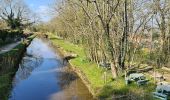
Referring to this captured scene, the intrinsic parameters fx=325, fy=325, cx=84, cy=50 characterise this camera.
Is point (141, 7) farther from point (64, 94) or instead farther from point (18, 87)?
point (18, 87)

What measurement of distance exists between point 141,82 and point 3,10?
95518mm

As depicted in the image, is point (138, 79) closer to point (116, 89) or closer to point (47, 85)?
point (116, 89)

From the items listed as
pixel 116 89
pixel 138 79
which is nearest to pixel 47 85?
pixel 116 89

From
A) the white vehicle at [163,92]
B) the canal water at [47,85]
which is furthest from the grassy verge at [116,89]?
the canal water at [47,85]

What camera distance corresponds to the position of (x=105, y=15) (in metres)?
24.8

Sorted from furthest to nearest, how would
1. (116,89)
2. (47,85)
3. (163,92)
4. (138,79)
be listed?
(47,85) → (138,79) → (116,89) → (163,92)

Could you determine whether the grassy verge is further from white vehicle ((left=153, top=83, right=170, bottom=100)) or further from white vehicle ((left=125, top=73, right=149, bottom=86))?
white vehicle ((left=153, top=83, right=170, bottom=100))

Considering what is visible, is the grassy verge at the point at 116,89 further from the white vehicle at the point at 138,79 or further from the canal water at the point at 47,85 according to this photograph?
the canal water at the point at 47,85

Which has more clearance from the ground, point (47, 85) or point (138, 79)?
point (138, 79)

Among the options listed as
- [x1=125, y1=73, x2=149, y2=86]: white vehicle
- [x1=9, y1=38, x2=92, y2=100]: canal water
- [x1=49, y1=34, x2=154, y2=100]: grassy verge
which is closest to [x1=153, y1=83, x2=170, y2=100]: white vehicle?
[x1=49, y1=34, x2=154, y2=100]: grassy verge

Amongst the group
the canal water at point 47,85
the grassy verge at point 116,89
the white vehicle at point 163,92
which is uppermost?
the white vehicle at point 163,92

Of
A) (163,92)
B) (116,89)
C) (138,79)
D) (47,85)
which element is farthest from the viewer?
(47,85)

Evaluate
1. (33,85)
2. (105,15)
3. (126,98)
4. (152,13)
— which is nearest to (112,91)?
(126,98)

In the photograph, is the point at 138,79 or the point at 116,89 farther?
the point at 138,79
